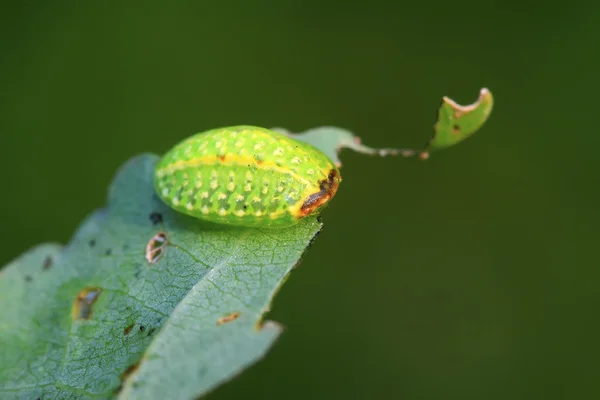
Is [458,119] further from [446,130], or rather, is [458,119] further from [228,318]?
[228,318]

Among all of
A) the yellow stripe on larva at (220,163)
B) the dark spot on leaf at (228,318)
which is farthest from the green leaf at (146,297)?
the yellow stripe on larva at (220,163)

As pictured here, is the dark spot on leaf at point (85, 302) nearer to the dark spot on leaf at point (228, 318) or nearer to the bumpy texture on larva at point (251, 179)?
the bumpy texture on larva at point (251, 179)

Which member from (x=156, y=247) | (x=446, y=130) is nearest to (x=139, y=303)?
(x=156, y=247)

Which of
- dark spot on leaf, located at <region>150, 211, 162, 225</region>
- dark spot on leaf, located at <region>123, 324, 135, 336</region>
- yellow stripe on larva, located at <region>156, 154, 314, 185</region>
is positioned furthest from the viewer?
dark spot on leaf, located at <region>150, 211, 162, 225</region>

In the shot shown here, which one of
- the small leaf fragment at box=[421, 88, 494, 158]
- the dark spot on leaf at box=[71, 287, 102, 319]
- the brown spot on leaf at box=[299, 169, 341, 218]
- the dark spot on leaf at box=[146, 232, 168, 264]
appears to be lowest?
the dark spot on leaf at box=[71, 287, 102, 319]

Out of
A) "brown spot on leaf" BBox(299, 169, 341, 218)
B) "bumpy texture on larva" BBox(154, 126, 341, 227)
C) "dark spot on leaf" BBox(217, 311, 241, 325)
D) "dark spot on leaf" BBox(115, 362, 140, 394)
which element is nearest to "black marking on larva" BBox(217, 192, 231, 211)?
"bumpy texture on larva" BBox(154, 126, 341, 227)

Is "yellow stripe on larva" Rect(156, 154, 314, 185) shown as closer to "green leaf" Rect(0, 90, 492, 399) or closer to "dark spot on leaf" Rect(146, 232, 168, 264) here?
"green leaf" Rect(0, 90, 492, 399)

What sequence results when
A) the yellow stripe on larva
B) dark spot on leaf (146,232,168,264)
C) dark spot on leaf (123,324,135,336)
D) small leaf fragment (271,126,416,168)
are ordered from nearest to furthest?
dark spot on leaf (123,324,135,336) → the yellow stripe on larva → dark spot on leaf (146,232,168,264) → small leaf fragment (271,126,416,168)
